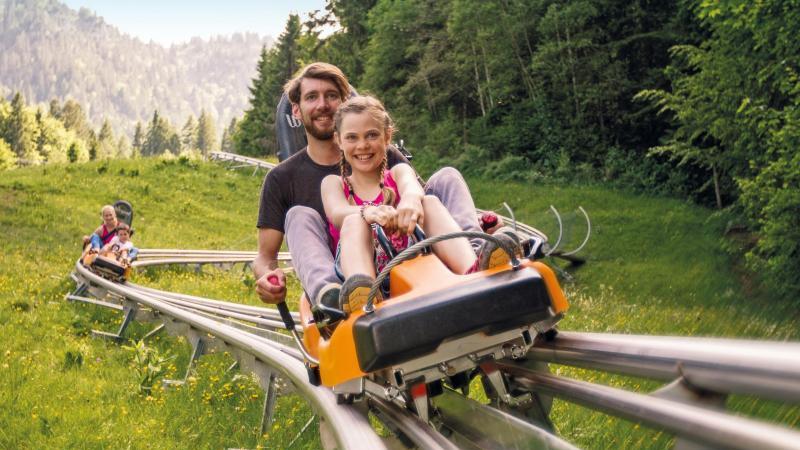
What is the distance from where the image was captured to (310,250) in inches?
117

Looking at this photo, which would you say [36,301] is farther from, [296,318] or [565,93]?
[565,93]

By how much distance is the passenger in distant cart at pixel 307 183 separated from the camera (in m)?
3.18

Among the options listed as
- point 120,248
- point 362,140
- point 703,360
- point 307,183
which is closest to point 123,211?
point 120,248

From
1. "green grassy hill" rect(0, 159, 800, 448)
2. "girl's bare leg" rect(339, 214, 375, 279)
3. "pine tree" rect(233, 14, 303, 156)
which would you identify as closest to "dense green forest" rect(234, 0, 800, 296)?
"green grassy hill" rect(0, 159, 800, 448)

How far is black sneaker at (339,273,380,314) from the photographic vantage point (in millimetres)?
2332

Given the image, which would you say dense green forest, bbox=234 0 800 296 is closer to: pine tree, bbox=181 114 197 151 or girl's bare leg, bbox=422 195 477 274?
girl's bare leg, bbox=422 195 477 274

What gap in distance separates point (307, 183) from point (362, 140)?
79 cm

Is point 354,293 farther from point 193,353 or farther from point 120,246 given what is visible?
point 120,246

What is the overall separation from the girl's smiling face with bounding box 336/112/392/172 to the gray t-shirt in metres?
0.63

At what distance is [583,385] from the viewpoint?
2.07 meters

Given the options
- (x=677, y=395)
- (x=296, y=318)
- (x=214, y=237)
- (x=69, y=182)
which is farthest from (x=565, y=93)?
(x=677, y=395)

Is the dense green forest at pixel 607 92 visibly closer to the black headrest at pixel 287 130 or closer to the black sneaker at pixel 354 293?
the black headrest at pixel 287 130

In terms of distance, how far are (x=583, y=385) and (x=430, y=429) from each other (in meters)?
0.50

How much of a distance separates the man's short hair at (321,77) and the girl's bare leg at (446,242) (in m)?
1.40
